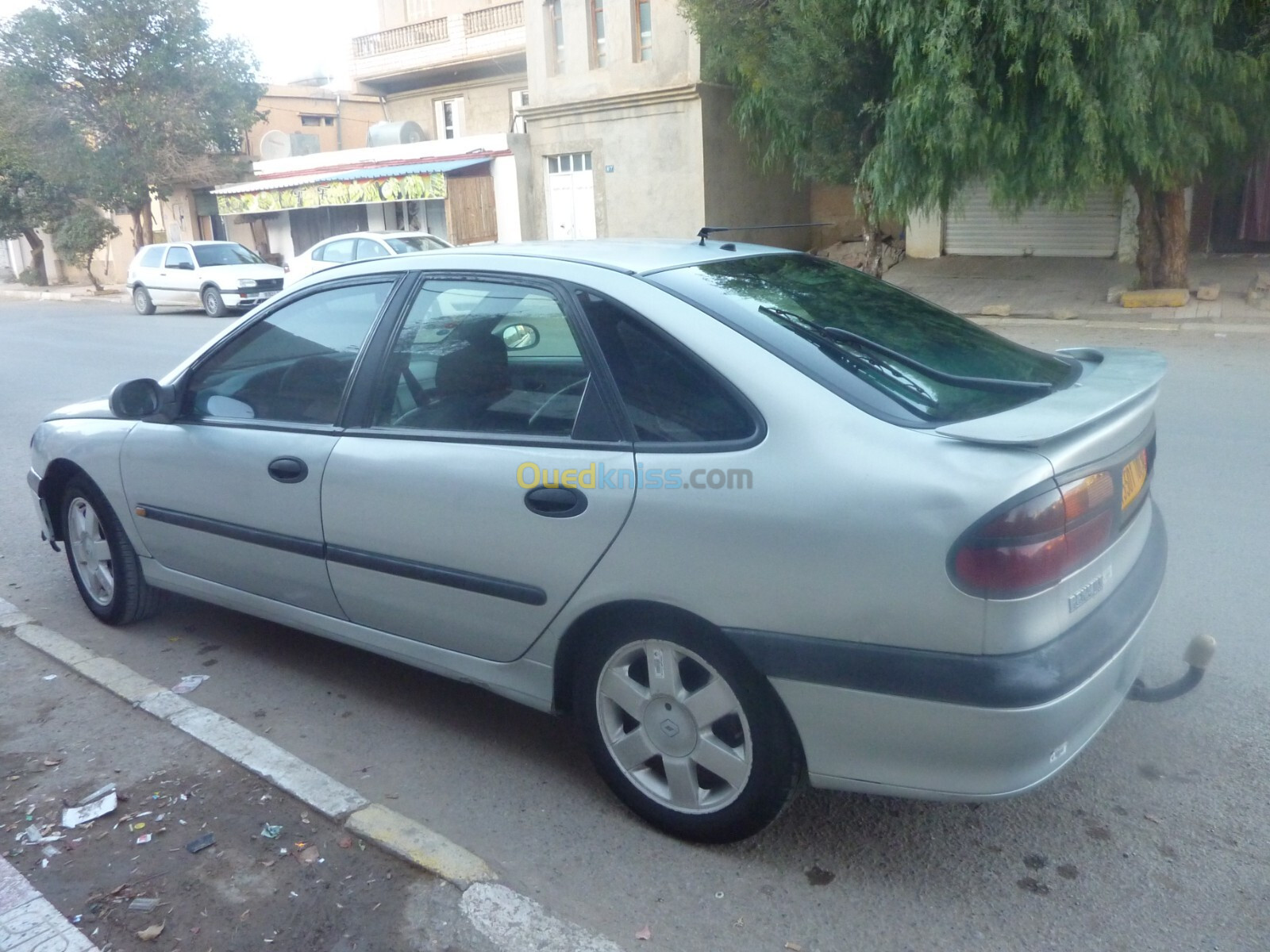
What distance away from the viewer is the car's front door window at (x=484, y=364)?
3.19m

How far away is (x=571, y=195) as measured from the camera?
24.8 meters

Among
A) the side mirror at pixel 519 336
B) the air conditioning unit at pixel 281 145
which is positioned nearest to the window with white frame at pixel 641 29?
the air conditioning unit at pixel 281 145

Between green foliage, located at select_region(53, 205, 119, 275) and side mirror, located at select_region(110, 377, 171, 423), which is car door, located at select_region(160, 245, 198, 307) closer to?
green foliage, located at select_region(53, 205, 119, 275)

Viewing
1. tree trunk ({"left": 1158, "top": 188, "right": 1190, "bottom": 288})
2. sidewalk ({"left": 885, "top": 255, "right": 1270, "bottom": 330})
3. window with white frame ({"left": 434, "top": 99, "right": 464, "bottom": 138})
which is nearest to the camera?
sidewalk ({"left": 885, "top": 255, "right": 1270, "bottom": 330})

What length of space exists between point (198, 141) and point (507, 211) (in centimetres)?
1016

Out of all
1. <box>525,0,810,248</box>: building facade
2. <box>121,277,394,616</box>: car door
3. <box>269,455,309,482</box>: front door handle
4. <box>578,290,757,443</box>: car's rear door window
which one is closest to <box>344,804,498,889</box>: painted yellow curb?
<box>121,277,394,616</box>: car door

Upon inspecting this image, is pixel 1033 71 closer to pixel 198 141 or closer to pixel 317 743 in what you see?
pixel 317 743

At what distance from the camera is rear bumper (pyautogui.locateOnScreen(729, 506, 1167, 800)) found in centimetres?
246

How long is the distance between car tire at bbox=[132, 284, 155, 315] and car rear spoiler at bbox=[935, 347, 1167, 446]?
24005 millimetres

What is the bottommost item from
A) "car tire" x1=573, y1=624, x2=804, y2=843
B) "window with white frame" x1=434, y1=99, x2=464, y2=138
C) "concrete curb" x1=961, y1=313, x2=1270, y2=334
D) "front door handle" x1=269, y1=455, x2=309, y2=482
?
"concrete curb" x1=961, y1=313, x2=1270, y2=334

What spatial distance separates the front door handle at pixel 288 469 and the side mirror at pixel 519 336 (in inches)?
33.8

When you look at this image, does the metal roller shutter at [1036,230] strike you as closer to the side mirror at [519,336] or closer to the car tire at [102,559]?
the car tire at [102,559]

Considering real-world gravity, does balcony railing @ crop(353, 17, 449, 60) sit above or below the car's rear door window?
above

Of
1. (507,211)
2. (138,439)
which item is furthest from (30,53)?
(138,439)
